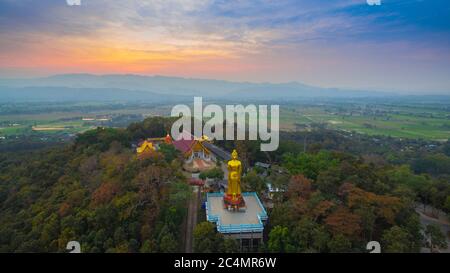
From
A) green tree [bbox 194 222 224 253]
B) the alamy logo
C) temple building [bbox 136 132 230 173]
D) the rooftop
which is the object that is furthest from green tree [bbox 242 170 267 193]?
the alamy logo

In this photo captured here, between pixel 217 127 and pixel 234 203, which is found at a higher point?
pixel 217 127

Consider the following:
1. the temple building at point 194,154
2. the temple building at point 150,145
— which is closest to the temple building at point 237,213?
the temple building at point 194,154

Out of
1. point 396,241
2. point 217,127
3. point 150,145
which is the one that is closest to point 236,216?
point 396,241

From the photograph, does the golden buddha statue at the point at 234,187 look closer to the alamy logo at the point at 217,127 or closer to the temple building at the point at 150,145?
the temple building at the point at 150,145

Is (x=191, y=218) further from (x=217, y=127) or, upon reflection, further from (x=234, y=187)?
(x=217, y=127)

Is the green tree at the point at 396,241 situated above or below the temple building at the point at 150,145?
below

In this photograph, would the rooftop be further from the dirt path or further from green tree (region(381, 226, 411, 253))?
green tree (region(381, 226, 411, 253))
